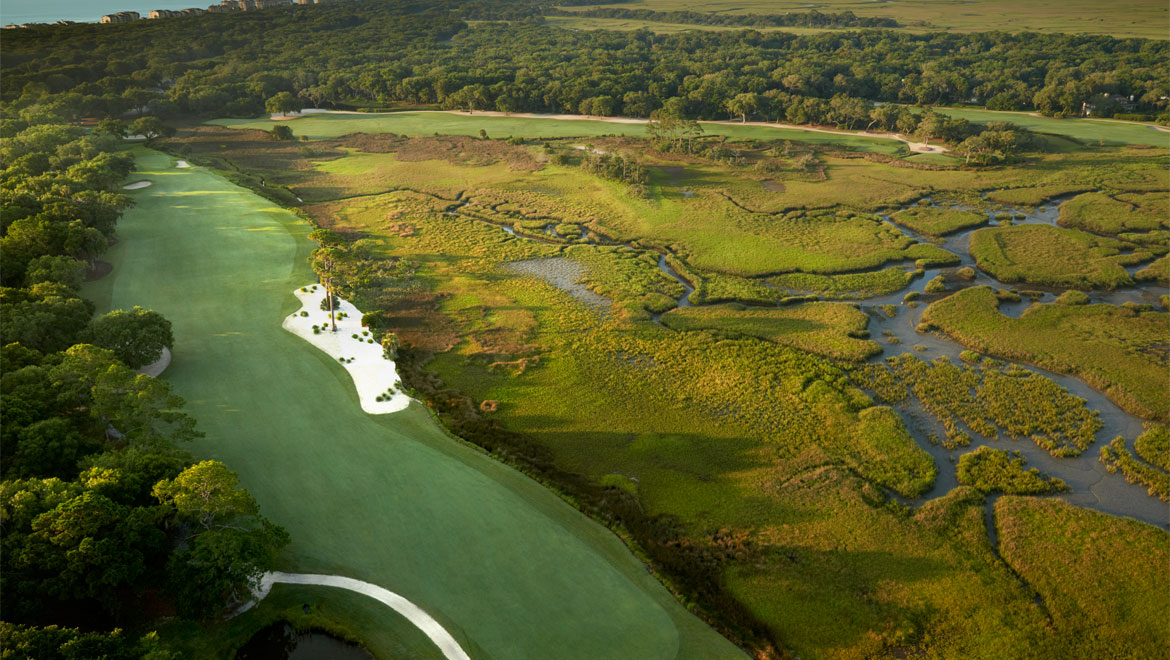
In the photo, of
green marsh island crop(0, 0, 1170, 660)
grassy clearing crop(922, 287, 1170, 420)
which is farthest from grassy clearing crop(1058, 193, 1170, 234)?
grassy clearing crop(922, 287, 1170, 420)

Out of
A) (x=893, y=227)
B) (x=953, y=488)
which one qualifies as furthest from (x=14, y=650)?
(x=893, y=227)

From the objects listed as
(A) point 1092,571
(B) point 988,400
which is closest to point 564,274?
(B) point 988,400

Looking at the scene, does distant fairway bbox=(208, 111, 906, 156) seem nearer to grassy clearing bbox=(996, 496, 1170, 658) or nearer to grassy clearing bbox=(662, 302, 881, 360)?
grassy clearing bbox=(662, 302, 881, 360)

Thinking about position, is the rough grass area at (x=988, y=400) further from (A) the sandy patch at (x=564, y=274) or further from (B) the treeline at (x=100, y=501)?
(B) the treeline at (x=100, y=501)

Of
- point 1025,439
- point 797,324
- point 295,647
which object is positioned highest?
point 797,324

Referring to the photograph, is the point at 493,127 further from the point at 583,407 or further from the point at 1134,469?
the point at 1134,469

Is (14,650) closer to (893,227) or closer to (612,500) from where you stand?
(612,500)
